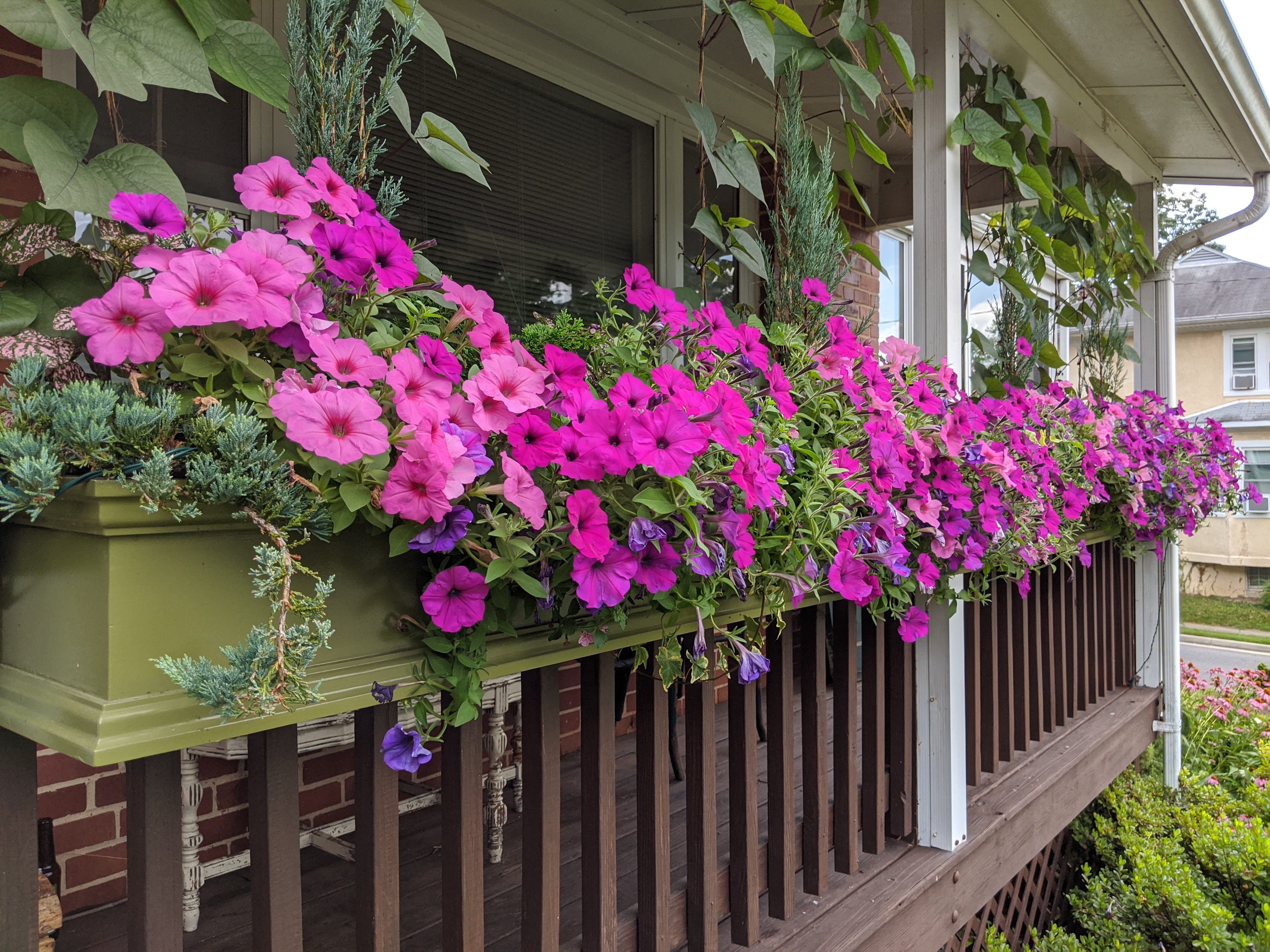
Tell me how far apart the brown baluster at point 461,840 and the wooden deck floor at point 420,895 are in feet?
1.31

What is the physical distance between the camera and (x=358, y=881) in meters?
1.04

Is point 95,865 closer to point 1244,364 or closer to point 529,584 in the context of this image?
point 529,584

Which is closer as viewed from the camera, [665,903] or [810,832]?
[665,903]

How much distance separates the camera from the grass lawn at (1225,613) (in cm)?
1441

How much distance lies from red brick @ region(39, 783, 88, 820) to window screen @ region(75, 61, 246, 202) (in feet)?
4.77

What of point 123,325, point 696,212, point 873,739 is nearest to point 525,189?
point 696,212

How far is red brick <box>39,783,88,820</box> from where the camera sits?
1.89 m

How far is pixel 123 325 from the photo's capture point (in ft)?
2.40

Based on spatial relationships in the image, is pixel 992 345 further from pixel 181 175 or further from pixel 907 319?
pixel 181 175

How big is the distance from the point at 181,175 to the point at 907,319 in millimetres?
3995

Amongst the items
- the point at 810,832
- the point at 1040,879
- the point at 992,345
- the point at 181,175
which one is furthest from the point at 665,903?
the point at 1040,879

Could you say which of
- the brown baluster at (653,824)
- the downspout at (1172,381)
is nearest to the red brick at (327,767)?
the brown baluster at (653,824)

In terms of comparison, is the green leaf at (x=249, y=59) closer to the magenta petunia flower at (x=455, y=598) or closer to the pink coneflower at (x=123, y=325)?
the pink coneflower at (x=123, y=325)

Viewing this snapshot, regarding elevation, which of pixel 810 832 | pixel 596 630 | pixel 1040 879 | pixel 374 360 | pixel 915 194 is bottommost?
pixel 1040 879
